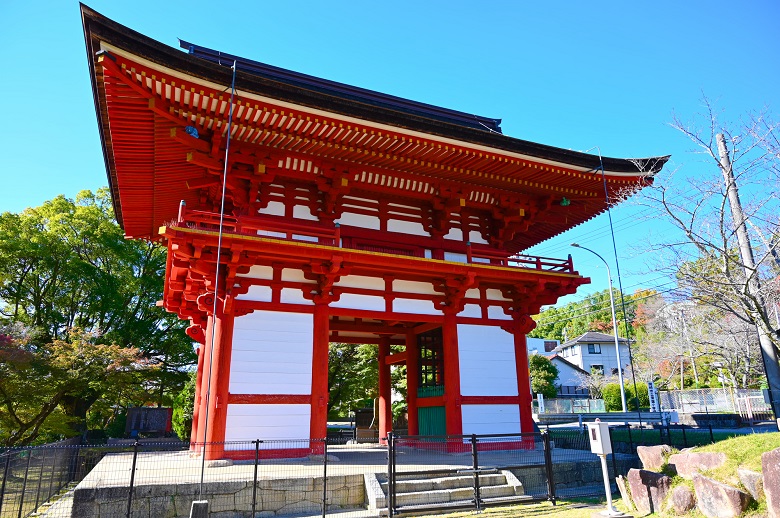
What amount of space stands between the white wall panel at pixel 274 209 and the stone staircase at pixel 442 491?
6.66 meters

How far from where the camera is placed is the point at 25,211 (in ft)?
92.7

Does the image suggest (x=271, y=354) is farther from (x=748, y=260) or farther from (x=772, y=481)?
(x=748, y=260)

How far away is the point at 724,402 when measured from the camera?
2906 centimetres

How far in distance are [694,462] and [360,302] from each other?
25.8ft

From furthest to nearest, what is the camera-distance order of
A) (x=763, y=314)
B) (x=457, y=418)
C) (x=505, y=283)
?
(x=505, y=283), (x=457, y=418), (x=763, y=314)

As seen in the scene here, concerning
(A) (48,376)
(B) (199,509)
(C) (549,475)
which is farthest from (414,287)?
(A) (48,376)

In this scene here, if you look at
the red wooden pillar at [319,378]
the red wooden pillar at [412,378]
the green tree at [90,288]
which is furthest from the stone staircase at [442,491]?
the green tree at [90,288]

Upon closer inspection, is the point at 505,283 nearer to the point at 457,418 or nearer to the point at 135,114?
the point at 457,418

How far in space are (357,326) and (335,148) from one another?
269 inches

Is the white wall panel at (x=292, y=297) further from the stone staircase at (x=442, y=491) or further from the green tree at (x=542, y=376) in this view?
the green tree at (x=542, y=376)

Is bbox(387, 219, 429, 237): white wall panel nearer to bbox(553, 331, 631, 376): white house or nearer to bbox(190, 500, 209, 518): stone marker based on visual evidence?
bbox(190, 500, 209, 518): stone marker

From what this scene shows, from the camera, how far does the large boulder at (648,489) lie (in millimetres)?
8064

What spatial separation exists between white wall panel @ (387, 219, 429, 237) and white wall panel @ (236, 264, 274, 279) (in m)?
3.63

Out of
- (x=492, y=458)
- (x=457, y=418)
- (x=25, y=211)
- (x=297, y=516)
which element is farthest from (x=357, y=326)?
(x=25, y=211)
